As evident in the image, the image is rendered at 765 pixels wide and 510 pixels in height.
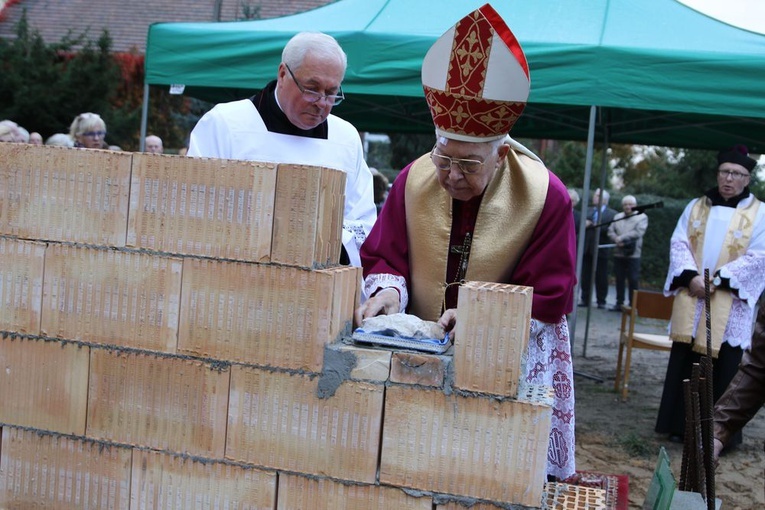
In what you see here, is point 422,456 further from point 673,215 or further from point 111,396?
point 673,215

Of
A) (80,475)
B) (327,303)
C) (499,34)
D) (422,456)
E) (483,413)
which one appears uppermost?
(499,34)

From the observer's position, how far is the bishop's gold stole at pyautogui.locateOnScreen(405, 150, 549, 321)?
115 inches

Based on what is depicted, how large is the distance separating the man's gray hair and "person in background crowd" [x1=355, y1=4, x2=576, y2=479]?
1.58 feet

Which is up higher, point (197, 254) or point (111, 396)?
point (197, 254)

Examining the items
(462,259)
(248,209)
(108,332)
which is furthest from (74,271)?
(462,259)

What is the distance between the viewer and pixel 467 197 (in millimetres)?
2836

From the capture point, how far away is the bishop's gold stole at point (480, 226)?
9.59ft

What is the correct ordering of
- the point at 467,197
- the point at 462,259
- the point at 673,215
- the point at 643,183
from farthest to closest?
the point at 643,183
the point at 673,215
the point at 462,259
the point at 467,197

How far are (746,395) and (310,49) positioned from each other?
2.01 m

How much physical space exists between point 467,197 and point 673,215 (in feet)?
57.8

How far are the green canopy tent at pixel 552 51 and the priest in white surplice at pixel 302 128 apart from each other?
9.14 feet

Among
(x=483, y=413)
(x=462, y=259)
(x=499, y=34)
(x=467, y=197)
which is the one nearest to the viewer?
(x=483, y=413)

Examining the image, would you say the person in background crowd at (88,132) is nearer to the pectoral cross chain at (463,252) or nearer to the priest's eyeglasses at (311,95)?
the priest's eyeglasses at (311,95)

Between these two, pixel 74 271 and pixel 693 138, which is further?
pixel 693 138
